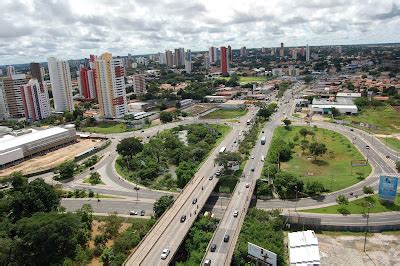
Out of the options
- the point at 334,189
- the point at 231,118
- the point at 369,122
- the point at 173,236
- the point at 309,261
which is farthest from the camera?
the point at 231,118

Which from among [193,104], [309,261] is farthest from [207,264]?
[193,104]

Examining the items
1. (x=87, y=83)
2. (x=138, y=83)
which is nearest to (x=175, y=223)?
(x=87, y=83)

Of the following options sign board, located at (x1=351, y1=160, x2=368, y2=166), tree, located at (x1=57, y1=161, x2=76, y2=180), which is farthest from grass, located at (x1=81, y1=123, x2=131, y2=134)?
sign board, located at (x1=351, y1=160, x2=368, y2=166)

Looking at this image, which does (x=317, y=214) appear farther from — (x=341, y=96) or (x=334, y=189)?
(x=341, y=96)

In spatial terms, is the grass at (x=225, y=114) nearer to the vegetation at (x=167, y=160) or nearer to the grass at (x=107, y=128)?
the vegetation at (x=167, y=160)

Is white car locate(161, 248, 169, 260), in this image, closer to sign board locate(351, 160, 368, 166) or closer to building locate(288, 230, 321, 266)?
building locate(288, 230, 321, 266)

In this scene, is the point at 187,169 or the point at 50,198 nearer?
the point at 50,198
